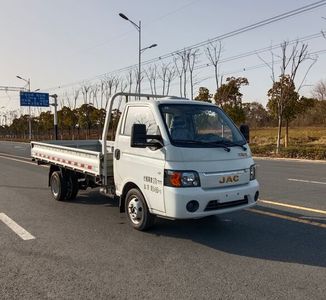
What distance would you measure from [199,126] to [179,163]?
3.20 feet

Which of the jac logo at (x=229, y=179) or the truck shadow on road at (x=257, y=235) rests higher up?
the jac logo at (x=229, y=179)

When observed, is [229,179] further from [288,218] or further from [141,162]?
[288,218]

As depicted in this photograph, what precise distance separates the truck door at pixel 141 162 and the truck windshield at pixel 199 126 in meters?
0.25

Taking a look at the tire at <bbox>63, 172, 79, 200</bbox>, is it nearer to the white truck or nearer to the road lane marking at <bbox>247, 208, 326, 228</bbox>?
the white truck


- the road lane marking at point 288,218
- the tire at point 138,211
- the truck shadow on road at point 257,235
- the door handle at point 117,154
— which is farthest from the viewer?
the door handle at point 117,154

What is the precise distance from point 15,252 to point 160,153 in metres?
2.27

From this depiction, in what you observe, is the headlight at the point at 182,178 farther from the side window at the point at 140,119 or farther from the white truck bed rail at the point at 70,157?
the white truck bed rail at the point at 70,157

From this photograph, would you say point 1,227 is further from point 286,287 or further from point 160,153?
point 286,287

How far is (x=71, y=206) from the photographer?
26.9 ft

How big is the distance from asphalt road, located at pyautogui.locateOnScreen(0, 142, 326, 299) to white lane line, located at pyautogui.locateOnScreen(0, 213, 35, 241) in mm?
95

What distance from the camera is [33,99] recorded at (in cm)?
4747

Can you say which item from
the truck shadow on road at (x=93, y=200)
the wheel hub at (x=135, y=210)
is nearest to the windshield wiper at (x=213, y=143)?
the wheel hub at (x=135, y=210)

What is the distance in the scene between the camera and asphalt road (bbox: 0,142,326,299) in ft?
13.3

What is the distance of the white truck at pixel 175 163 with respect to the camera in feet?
17.7
